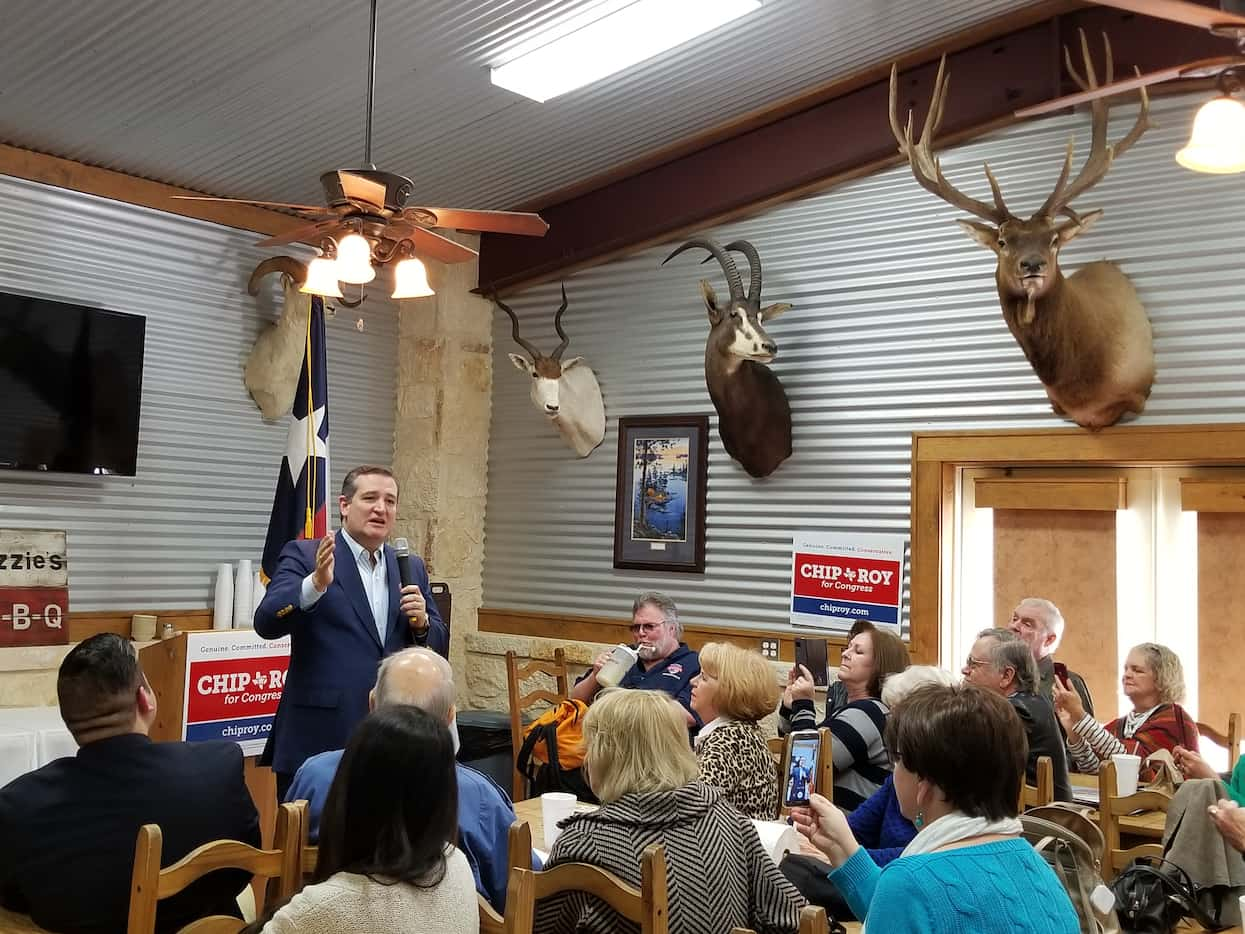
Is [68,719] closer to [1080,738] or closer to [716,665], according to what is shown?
[716,665]

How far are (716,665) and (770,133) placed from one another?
337cm

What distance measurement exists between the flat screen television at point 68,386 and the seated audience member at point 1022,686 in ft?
13.5

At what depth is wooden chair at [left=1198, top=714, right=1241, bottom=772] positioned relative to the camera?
433 centimetres

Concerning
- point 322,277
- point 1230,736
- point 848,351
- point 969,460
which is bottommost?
point 1230,736

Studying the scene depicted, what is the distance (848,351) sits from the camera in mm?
5691

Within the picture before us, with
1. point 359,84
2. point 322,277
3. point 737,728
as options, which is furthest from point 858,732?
point 359,84

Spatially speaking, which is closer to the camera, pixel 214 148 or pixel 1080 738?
pixel 1080 738

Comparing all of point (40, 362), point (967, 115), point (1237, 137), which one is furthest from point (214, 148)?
point (1237, 137)

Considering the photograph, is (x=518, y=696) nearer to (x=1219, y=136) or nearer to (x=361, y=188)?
(x=361, y=188)

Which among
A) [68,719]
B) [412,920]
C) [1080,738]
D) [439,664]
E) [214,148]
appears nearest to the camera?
[412,920]

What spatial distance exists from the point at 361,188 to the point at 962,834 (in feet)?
8.92

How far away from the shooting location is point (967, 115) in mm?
5207

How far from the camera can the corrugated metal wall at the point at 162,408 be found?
5.45m

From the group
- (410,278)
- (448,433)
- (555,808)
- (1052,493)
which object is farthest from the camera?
(448,433)
